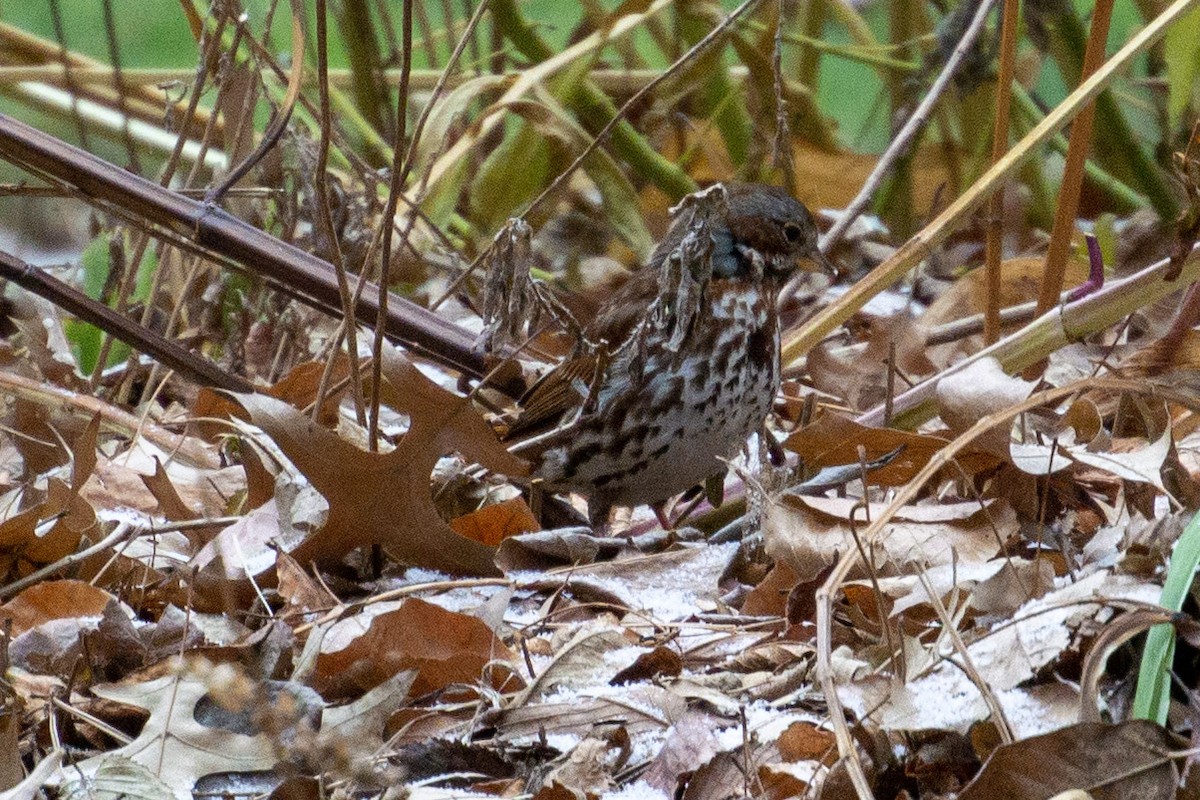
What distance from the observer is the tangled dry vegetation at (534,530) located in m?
1.76

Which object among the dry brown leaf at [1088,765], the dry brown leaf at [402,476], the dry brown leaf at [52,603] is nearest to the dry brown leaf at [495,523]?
the dry brown leaf at [402,476]

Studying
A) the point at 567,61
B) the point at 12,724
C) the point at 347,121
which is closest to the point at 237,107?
the point at 567,61

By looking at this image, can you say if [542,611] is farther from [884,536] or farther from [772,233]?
[772,233]

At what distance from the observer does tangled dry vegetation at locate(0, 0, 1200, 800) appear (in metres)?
1.76

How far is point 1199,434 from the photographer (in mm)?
2568

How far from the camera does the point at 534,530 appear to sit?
268cm

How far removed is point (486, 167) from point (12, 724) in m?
2.79

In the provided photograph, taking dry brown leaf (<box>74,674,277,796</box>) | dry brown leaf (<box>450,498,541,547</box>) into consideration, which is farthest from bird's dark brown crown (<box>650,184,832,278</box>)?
dry brown leaf (<box>74,674,277,796</box>)

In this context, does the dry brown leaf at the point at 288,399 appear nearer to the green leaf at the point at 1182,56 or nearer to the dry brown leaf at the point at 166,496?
the dry brown leaf at the point at 166,496

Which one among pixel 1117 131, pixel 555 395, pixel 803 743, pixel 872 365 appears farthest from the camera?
pixel 1117 131

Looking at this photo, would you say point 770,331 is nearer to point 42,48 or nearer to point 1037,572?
point 1037,572

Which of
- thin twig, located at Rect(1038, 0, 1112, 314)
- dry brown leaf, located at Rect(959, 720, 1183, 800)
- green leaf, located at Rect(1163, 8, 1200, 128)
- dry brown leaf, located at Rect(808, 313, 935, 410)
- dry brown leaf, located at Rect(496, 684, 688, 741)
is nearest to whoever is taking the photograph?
dry brown leaf, located at Rect(959, 720, 1183, 800)

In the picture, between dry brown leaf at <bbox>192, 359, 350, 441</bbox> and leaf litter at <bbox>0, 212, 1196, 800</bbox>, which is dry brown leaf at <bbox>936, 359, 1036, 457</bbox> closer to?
leaf litter at <bbox>0, 212, 1196, 800</bbox>

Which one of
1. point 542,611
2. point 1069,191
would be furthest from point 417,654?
point 1069,191
